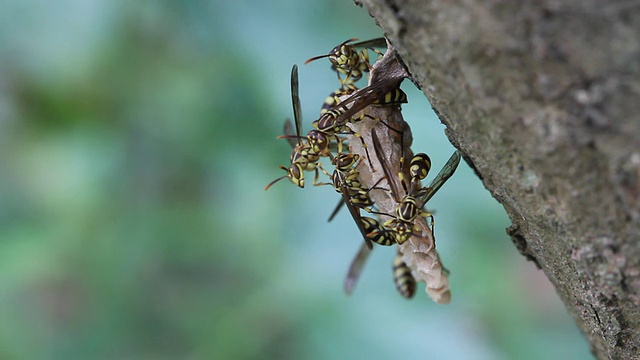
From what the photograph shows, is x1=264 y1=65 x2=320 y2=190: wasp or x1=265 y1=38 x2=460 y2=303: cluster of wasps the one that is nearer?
x1=265 y1=38 x2=460 y2=303: cluster of wasps

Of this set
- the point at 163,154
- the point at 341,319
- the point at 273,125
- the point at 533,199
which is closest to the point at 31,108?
the point at 163,154

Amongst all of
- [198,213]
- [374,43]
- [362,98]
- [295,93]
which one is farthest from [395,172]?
[198,213]

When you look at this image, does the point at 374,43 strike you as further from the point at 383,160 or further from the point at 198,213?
the point at 198,213

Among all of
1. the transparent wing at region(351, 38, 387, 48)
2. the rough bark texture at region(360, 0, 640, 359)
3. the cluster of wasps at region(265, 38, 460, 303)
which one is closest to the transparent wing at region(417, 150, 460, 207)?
the cluster of wasps at region(265, 38, 460, 303)

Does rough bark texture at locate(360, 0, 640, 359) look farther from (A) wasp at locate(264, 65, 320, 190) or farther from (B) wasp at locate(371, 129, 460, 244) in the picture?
(A) wasp at locate(264, 65, 320, 190)

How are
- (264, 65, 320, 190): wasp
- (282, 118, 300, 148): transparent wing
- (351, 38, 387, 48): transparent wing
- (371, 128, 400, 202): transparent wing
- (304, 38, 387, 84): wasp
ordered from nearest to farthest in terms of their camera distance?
(371, 128, 400, 202): transparent wing
(351, 38, 387, 48): transparent wing
(304, 38, 387, 84): wasp
(264, 65, 320, 190): wasp
(282, 118, 300, 148): transparent wing

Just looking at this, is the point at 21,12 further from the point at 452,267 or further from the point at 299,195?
the point at 452,267
